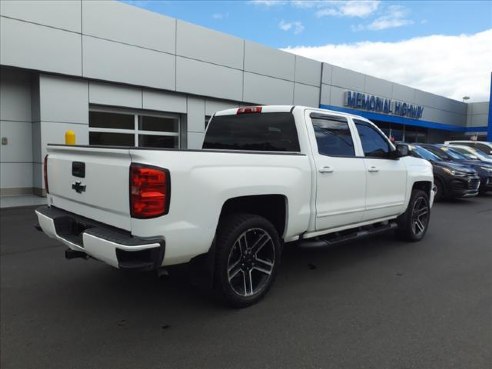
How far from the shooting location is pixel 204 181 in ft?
10.8

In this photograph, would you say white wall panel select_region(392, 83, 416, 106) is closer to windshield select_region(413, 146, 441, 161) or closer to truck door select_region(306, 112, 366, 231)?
windshield select_region(413, 146, 441, 161)

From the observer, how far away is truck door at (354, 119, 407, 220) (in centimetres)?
527

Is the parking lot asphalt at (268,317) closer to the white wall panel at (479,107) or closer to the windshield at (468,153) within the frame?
the windshield at (468,153)

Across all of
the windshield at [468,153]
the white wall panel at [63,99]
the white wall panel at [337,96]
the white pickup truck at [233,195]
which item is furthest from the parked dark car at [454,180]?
the white wall panel at [63,99]

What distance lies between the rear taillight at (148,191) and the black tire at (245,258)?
76 cm

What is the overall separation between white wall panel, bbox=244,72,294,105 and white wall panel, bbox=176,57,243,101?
1.38ft

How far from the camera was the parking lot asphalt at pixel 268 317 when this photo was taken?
2.97 metres

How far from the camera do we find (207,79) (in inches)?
566

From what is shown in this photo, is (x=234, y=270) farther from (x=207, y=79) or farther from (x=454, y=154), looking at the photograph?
(x=454, y=154)

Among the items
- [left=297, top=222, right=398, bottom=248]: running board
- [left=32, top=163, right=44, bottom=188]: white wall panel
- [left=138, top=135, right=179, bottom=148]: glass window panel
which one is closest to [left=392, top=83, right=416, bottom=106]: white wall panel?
[left=138, top=135, right=179, bottom=148]: glass window panel

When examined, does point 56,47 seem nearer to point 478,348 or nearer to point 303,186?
point 303,186

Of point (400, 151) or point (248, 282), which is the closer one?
point (248, 282)

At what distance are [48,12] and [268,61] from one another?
833 centimetres

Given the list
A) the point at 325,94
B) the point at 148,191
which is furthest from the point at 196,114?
the point at 148,191
